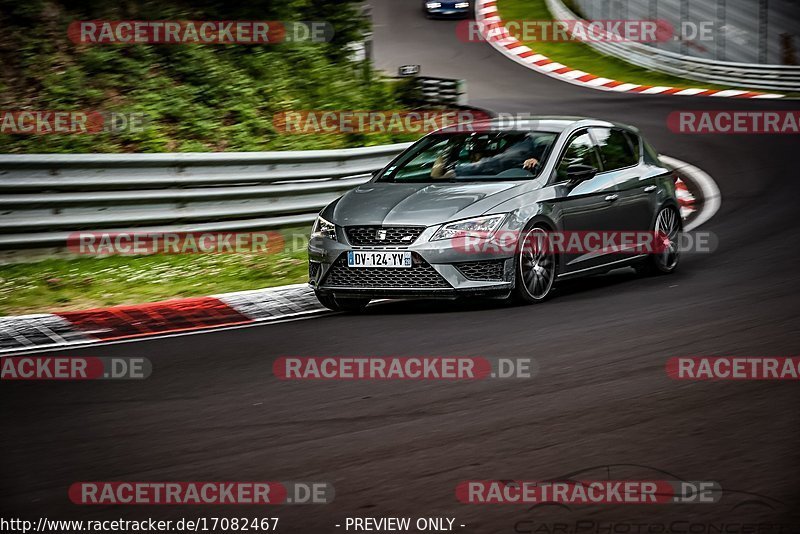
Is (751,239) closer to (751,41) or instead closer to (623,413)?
(623,413)

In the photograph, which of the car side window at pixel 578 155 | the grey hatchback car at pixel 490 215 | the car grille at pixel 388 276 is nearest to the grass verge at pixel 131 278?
the grey hatchback car at pixel 490 215

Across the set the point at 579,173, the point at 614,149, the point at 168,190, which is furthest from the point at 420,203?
the point at 168,190

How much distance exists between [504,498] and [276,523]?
0.94 metres

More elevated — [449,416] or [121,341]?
[449,416]

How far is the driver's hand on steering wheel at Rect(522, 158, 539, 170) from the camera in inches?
407

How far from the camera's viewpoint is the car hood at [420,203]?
31.7 feet

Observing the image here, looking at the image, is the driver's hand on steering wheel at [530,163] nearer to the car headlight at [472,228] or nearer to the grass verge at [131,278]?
the car headlight at [472,228]

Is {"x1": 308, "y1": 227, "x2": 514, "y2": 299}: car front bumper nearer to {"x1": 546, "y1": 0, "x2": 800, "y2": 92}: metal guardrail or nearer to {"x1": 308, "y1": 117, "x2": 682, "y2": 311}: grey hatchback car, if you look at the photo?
{"x1": 308, "y1": 117, "x2": 682, "y2": 311}: grey hatchback car

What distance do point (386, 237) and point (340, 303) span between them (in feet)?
2.80

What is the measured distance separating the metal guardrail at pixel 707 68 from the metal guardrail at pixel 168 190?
19.4 meters

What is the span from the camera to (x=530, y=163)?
10.4m

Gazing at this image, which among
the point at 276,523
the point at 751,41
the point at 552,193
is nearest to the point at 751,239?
the point at 552,193

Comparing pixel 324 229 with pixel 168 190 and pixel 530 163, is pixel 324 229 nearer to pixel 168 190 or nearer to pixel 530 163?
pixel 530 163

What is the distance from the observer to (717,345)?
26.2 ft
